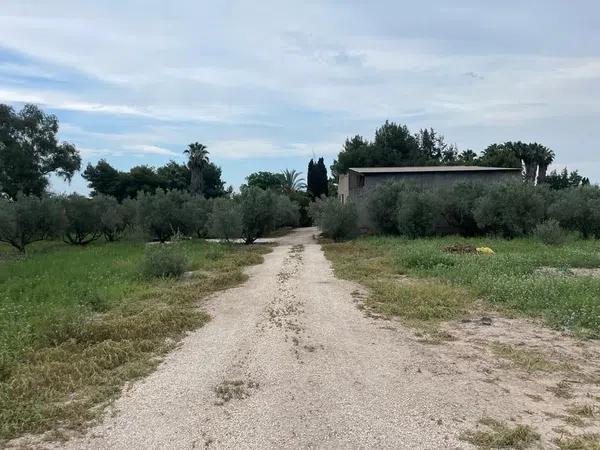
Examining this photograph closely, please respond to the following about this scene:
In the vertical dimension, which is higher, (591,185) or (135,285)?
(591,185)

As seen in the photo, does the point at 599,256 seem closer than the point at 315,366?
No

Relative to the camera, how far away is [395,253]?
1850 cm

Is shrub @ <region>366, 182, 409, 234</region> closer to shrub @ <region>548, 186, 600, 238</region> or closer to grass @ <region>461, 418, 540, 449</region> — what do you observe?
shrub @ <region>548, 186, 600, 238</region>

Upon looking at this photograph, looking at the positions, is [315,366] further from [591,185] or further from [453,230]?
[591,185]

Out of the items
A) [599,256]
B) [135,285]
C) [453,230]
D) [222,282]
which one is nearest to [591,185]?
[453,230]

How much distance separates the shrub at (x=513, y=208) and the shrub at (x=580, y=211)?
1.36 m

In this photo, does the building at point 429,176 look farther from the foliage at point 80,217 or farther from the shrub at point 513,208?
the foliage at point 80,217

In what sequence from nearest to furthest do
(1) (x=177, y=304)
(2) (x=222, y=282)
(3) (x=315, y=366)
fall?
1. (3) (x=315, y=366)
2. (1) (x=177, y=304)
3. (2) (x=222, y=282)

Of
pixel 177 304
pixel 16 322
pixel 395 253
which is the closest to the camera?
pixel 16 322

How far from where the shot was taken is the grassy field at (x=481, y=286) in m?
8.79

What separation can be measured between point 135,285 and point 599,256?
42.5 ft

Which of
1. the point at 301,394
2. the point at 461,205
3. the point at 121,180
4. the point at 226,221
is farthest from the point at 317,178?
the point at 301,394

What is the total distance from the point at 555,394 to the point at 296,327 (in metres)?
3.78

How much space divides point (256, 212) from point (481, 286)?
17.2 m
